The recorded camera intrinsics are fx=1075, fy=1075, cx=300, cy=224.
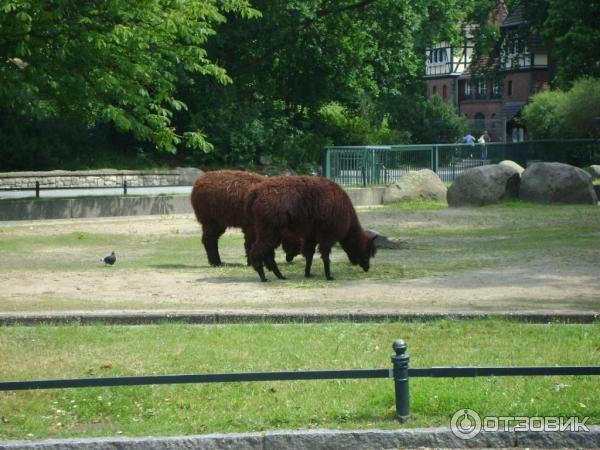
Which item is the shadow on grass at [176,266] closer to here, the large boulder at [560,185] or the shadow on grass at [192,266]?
the shadow on grass at [192,266]

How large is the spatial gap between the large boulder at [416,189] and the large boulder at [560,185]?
283cm

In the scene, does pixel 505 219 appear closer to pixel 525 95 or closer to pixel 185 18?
pixel 185 18

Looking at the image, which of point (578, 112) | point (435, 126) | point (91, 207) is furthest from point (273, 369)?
point (435, 126)

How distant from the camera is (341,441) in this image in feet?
22.9

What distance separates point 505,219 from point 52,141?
71.5 feet

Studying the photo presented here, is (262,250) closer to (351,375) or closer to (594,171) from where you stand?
(351,375)

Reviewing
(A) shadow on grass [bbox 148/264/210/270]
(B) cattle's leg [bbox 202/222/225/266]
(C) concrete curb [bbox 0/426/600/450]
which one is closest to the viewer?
(C) concrete curb [bbox 0/426/600/450]

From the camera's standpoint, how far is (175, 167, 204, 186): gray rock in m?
38.2

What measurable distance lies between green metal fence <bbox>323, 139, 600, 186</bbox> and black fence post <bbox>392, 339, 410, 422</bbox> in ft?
86.4

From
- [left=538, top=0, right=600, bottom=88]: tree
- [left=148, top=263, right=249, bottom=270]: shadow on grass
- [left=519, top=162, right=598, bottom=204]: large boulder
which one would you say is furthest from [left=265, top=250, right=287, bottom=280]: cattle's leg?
[left=538, top=0, right=600, bottom=88]: tree

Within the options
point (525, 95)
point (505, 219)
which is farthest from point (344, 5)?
point (525, 95)

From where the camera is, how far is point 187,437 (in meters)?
6.99

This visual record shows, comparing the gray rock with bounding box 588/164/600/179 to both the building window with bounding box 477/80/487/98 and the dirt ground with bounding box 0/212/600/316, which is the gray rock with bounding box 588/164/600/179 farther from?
the building window with bounding box 477/80/487/98

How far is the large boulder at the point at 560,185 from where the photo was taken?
29.4m
